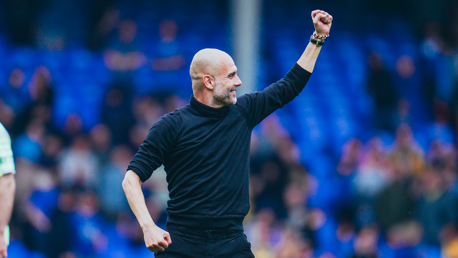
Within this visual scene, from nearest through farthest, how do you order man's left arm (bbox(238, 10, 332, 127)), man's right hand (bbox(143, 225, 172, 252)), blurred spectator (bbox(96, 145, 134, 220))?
1. man's right hand (bbox(143, 225, 172, 252))
2. man's left arm (bbox(238, 10, 332, 127))
3. blurred spectator (bbox(96, 145, 134, 220))

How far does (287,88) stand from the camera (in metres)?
4.24

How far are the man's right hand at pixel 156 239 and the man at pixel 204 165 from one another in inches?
5.3

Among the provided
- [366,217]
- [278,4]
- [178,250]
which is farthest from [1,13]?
[178,250]

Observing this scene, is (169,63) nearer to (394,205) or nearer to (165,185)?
(165,185)

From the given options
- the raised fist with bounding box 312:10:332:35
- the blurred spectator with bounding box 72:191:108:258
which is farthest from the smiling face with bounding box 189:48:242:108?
the blurred spectator with bounding box 72:191:108:258

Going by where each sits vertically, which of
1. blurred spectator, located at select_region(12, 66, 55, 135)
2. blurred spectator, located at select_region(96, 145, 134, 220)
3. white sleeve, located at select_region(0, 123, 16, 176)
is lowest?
white sleeve, located at select_region(0, 123, 16, 176)

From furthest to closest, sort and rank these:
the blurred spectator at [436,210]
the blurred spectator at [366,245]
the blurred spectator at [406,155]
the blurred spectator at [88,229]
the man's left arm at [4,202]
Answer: the blurred spectator at [406,155] < the blurred spectator at [436,210] < the blurred spectator at [88,229] < the blurred spectator at [366,245] < the man's left arm at [4,202]

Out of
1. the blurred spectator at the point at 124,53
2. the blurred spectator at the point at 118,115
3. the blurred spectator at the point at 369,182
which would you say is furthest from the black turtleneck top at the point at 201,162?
the blurred spectator at the point at 124,53

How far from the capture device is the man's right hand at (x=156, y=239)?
11.5 feet

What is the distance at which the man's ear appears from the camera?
4.00 metres

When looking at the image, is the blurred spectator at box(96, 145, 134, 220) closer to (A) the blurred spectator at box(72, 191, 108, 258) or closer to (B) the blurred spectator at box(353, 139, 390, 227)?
(A) the blurred spectator at box(72, 191, 108, 258)

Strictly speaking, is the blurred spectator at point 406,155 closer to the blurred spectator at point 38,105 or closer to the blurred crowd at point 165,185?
the blurred crowd at point 165,185

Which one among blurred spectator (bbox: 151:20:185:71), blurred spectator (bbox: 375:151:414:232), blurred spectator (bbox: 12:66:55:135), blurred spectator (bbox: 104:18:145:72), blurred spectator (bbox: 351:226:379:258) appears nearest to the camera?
blurred spectator (bbox: 351:226:379:258)

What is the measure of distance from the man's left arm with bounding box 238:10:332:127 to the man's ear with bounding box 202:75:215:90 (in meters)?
0.28
